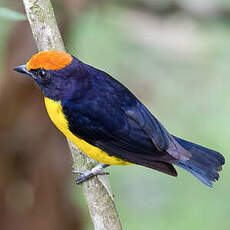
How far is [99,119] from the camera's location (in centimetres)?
345

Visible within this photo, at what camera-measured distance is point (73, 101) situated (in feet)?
11.3

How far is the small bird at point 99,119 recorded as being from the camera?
11.2 ft

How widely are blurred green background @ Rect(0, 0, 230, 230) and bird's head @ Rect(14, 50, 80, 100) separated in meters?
1.59

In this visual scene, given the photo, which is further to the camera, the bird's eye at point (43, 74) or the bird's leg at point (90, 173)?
the bird's leg at point (90, 173)

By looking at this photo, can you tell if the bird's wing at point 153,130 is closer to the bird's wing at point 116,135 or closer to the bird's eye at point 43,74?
the bird's wing at point 116,135

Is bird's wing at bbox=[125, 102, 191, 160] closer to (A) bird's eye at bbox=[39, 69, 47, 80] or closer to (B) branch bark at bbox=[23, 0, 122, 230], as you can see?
(B) branch bark at bbox=[23, 0, 122, 230]

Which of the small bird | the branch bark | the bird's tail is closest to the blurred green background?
the branch bark

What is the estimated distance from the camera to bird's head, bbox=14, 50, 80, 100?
328 centimetres

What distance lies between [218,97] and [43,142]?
9.02 feet

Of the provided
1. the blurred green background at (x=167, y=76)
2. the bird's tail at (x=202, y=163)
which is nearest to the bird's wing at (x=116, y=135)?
the bird's tail at (x=202, y=163)

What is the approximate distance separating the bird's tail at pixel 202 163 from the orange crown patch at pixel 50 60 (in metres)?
0.94

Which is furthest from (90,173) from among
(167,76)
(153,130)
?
(167,76)

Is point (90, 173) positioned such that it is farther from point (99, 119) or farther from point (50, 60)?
point (50, 60)

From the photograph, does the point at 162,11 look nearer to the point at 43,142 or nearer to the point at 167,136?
the point at 43,142
